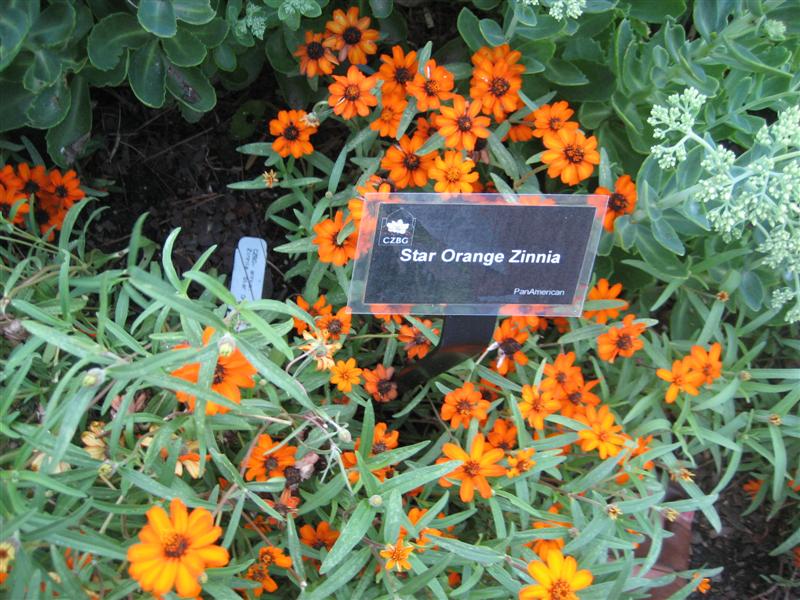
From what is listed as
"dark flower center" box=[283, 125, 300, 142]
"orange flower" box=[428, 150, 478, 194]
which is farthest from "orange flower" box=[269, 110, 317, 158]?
"orange flower" box=[428, 150, 478, 194]

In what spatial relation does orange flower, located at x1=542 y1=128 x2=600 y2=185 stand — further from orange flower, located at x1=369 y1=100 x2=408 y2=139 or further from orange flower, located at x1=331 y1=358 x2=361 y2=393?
orange flower, located at x1=331 y1=358 x2=361 y2=393

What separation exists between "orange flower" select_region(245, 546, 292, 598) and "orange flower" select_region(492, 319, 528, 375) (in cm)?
52

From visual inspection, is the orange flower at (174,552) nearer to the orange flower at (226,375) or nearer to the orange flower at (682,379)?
the orange flower at (226,375)

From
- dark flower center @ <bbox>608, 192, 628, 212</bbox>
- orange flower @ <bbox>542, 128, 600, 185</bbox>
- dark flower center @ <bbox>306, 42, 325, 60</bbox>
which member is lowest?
dark flower center @ <bbox>608, 192, 628, 212</bbox>

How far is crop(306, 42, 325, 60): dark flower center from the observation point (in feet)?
5.00

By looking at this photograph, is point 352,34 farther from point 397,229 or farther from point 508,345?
point 508,345

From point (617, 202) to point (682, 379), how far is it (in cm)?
37

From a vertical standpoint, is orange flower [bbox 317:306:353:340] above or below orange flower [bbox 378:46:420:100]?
below

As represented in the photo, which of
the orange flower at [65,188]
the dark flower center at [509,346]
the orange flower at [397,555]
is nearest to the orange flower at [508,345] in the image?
the dark flower center at [509,346]

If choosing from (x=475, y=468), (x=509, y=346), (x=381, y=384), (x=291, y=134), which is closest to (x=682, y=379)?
(x=509, y=346)

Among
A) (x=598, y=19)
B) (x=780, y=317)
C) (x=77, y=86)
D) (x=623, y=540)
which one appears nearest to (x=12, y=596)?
(x=623, y=540)

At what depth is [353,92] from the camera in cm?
145

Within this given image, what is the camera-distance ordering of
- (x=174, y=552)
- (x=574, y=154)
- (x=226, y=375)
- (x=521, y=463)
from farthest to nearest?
(x=574, y=154)
(x=521, y=463)
(x=226, y=375)
(x=174, y=552)

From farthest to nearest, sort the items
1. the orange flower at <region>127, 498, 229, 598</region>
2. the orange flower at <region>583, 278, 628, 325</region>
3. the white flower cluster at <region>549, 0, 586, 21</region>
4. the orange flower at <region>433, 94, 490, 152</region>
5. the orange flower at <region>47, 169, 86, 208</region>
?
the orange flower at <region>47, 169, 86, 208</region> → the orange flower at <region>583, 278, 628, 325</region> → the orange flower at <region>433, 94, 490, 152</region> → the white flower cluster at <region>549, 0, 586, 21</region> → the orange flower at <region>127, 498, 229, 598</region>
